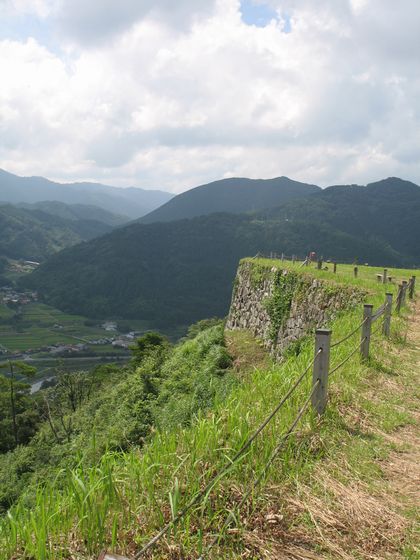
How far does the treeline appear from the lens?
12797 millimetres

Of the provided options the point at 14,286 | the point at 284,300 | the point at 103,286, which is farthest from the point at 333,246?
the point at 284,300

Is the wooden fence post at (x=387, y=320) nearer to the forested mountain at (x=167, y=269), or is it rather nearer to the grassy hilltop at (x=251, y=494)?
the grassy hilltop at (x=251, y=494)

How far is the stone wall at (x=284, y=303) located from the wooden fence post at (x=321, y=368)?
865 centimetres

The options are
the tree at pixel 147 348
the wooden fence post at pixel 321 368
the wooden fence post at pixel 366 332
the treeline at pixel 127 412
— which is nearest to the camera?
the wooden fence post at pixel 321 368

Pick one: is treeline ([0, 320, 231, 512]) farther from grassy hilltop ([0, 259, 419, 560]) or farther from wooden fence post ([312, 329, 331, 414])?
wooden fence post ([312, 329, 331, 414])

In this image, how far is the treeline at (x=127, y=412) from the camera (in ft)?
42.0

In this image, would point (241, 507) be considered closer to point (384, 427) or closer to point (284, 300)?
point (384, 427)

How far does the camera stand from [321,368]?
452 cm

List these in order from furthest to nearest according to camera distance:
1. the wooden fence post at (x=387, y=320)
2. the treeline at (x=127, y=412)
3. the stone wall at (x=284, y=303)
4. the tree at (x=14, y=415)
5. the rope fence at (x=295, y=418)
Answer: the tree at (x=14, y=415) → the stone wall at (x=284, y=303) → the treeline at (x=127, y=412) → the wooden fence post at (x=387, y=320) → the rope fence at (x=295, y=418)

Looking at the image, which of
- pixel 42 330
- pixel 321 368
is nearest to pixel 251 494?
pixel 321 368

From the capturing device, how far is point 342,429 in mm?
4582

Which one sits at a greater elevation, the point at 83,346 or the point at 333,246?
the point at 333,246

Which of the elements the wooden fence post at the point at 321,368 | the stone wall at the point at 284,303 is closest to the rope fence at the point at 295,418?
the wooden fence post at the point at 321,368

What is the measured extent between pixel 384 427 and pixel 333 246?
16896 centimetres
